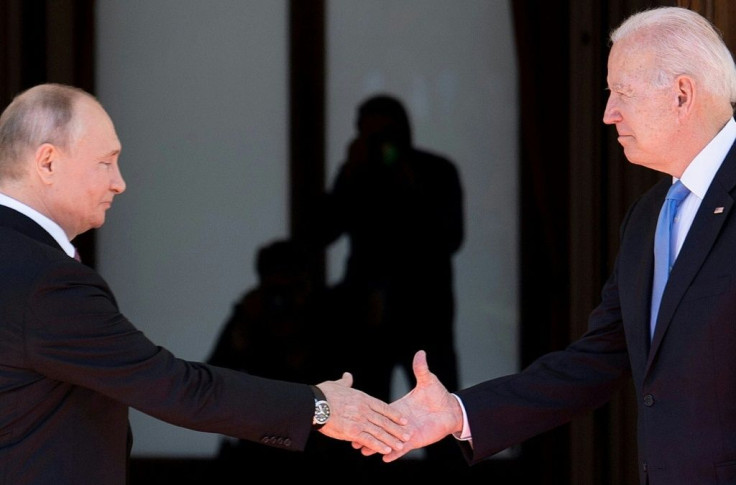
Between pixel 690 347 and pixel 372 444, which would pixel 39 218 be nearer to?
pixel 372 444

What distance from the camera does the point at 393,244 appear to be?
5.18 metres

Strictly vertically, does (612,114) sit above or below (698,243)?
above

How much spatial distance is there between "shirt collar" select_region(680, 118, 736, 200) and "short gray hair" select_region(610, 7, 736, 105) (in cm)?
10

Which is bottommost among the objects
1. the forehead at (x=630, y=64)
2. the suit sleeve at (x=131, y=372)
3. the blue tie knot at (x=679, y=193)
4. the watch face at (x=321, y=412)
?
the watch face at (x=321, y=412)

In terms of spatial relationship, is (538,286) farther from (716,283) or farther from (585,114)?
(716,283)

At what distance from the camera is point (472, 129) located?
5.12 meters

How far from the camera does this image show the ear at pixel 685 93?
2641 millimetres

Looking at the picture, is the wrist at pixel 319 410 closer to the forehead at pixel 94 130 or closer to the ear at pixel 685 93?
the forehead at pixel 94 130

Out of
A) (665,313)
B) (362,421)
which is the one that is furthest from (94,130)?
(665,313)

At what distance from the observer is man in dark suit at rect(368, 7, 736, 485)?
245 cm


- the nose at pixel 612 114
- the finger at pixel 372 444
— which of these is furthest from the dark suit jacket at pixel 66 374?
the nose at pixel 612 114

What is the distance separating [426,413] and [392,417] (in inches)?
4.6

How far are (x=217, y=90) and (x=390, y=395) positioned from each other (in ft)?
5.14

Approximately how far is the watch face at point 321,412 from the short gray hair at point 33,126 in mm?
842
